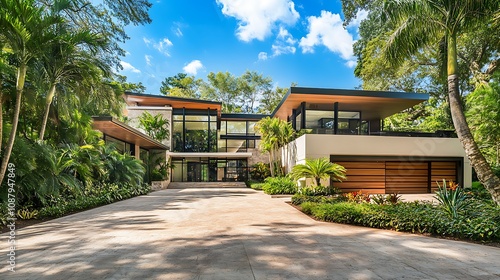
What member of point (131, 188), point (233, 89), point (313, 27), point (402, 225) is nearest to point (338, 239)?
point (402, 225)

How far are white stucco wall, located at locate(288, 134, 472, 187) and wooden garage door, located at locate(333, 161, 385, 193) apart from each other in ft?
4.13

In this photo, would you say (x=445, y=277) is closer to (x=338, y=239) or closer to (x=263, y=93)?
(x=338, y=239)

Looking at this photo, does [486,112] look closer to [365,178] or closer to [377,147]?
[377,147]

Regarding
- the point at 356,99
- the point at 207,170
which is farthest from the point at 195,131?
the point at 356,99

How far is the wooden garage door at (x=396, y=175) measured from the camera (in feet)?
51.5

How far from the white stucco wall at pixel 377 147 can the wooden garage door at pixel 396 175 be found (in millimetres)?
952

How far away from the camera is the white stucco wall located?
46.6 feet

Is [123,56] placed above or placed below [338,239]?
above

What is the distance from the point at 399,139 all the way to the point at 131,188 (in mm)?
14181

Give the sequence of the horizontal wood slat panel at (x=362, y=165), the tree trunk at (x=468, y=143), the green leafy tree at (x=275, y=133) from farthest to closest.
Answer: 1. the green leafy tree at (x=275, y=133)
2. the horizontal wood slat panel at (x=362, y=165)
3. the tree trunk at (x=468, y=143)

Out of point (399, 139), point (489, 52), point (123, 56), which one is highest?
point (489, 52)

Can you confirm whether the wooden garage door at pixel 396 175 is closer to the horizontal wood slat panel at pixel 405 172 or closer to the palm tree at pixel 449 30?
the horizontal wood slat panel at pixel 405 172

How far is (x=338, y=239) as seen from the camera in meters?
5.42

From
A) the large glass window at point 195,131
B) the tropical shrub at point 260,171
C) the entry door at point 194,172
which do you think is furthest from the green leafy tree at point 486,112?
the entry door at point 194,172
